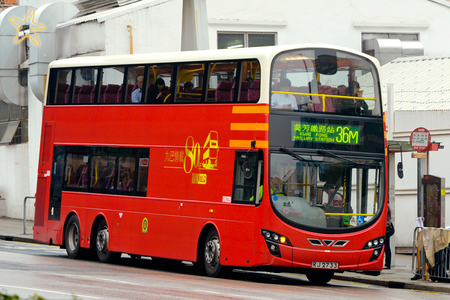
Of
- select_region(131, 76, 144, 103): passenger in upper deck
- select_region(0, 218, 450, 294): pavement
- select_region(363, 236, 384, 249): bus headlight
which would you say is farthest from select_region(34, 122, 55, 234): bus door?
select_region(363, 236, 384, 249): bus headlight

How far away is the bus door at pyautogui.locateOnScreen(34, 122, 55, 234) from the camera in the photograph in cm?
2217

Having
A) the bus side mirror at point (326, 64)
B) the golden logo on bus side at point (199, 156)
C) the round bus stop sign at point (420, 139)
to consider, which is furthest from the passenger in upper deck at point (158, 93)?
the round bus stop sign at point (420, 139)

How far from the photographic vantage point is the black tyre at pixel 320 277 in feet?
56.7

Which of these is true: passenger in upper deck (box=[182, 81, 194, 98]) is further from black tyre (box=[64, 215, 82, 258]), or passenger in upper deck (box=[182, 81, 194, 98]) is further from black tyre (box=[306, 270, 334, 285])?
black tyre (box=[64, 215, 82, 258])

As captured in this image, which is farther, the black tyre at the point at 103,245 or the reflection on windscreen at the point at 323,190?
the black tyre at the point at 103,245

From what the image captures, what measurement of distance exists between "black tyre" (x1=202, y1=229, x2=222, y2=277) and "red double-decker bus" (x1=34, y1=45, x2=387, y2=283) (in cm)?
4

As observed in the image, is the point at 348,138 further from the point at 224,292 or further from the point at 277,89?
the point at 224,292

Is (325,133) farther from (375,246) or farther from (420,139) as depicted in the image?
(420,139)

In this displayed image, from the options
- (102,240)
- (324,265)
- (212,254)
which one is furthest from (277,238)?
(102,240)

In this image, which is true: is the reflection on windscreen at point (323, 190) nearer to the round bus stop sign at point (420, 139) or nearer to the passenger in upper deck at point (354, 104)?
the passenger in upper deck at point (354, 104)

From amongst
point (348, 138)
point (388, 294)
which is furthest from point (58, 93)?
point (388, 294)

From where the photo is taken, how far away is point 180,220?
710 inches

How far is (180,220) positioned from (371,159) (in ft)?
13.0

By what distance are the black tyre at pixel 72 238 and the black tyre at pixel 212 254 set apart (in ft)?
16.4
